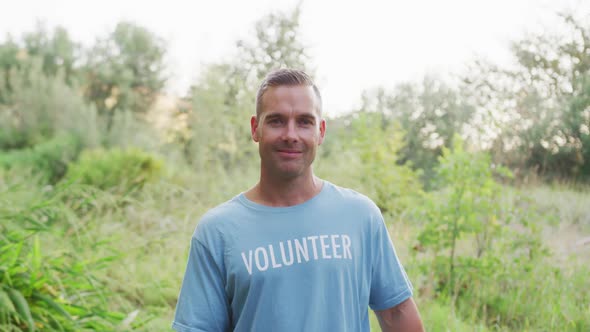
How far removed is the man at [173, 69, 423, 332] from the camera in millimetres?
1417

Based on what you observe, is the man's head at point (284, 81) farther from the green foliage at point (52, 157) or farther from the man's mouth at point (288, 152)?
the green foliage at point (52, 157)

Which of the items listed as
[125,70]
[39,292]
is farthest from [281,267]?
[125,70]

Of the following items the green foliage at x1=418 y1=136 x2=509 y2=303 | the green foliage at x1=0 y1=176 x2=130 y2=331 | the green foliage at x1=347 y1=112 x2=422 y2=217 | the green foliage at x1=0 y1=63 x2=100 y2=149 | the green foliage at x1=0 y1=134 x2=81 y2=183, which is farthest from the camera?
the green foliage at x1=0 y1=63 x2=100 y2=149

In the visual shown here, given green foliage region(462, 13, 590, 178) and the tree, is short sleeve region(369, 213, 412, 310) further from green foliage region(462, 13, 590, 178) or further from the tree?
the tree

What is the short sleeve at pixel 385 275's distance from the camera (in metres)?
1.55

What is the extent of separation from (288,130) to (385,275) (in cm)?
51

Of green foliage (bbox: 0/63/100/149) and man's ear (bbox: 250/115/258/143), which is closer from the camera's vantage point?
man's ear (bbox: 250/115/258/143)

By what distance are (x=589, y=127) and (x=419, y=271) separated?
3.22 meters

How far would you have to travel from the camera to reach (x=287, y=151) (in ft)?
4.83

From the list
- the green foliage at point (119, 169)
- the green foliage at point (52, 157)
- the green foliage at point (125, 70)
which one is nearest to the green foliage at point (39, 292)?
the green foliage at point (119, 169)

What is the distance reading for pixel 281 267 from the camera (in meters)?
1.42

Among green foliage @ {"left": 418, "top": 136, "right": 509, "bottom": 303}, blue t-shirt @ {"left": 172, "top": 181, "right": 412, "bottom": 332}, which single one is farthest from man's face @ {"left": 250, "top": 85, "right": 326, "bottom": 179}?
green foliage @ {"left": 418, "top": 136, "right": 509, "bottom": 303}

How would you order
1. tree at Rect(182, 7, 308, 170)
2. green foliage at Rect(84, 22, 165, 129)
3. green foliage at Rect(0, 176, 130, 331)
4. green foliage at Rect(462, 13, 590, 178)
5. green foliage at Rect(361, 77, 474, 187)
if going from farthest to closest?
Answer: green foliage at Rect(84, 22, 165, 129), green foliage at Rect(361, 77, 474, 187), tree at Rect(182, 7, 308, 170), green foliage at Rect(462, 13, 590, 178), green foliage at Rect(0, 176, 130, 331)

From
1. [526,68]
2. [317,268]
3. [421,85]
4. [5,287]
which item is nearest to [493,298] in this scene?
[317,268]
